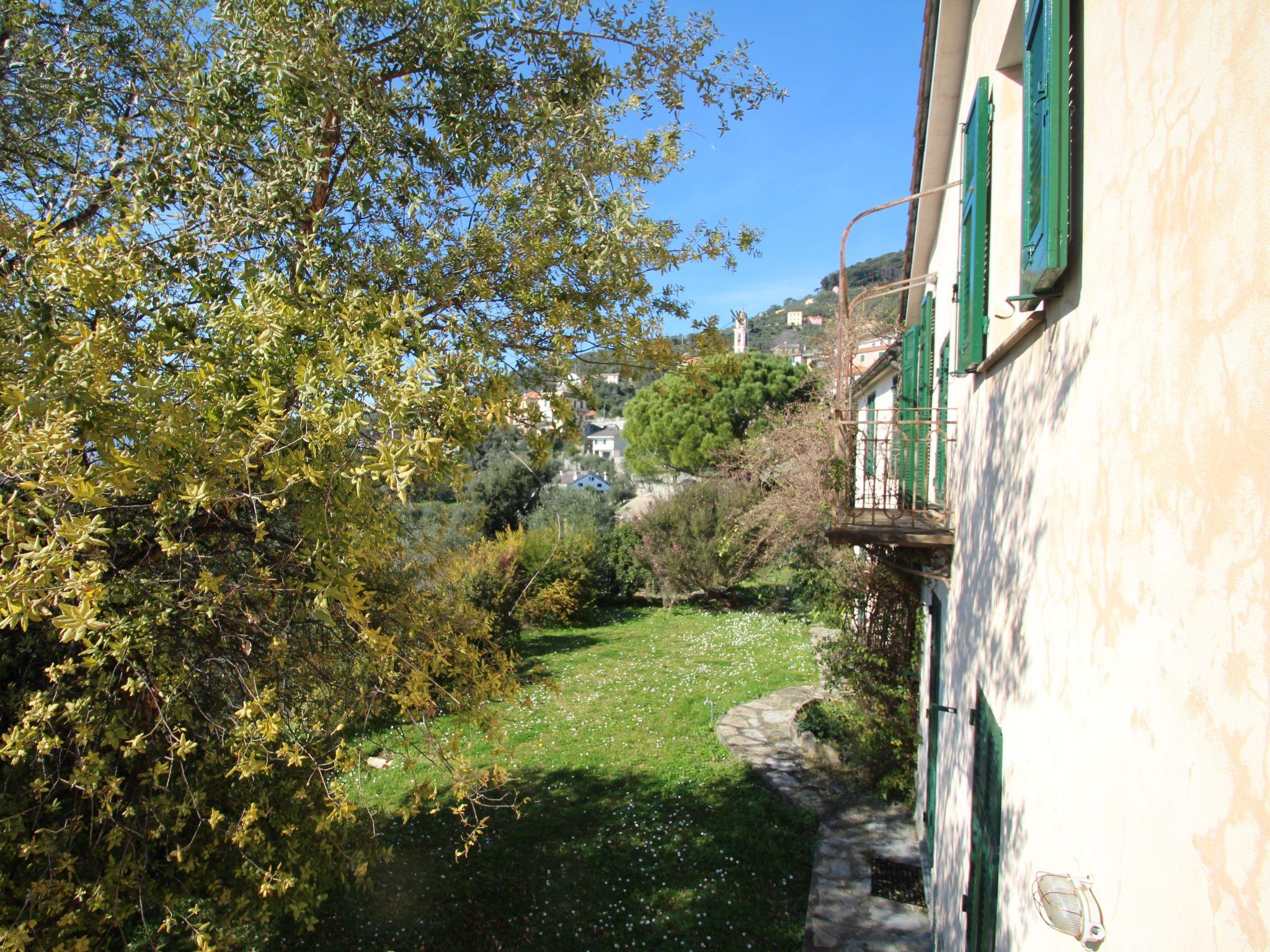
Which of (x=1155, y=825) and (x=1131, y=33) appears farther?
(x=1131, y=33)

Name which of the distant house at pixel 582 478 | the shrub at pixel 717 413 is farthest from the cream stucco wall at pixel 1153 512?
the distant house at pixel 582 478

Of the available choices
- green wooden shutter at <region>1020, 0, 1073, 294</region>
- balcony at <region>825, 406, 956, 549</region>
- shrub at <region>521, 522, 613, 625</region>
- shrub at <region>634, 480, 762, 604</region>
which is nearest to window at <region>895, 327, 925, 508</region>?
balcony at <region>825, 406, 956, 549</region>

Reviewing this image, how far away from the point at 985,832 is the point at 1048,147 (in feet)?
9.63

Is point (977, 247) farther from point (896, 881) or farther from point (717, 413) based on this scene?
point (717, 413)

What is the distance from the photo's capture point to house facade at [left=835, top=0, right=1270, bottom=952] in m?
1.24

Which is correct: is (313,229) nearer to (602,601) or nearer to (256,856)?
(256,856)

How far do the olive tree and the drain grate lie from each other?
4601 millimetres

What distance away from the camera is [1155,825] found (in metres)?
1.54

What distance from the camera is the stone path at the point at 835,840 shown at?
237 inches

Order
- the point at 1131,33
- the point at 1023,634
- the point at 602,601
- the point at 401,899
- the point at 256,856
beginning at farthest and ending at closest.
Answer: the point at 602,601, the point at 401,899, the point at 256,856, the point at 1023,634, the point at 1131,33

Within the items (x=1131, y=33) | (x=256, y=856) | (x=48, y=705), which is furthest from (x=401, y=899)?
(x=1131, y=33)

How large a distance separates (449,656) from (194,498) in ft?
6.25

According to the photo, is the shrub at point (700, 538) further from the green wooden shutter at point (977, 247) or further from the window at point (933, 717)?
the green wooden shutter at point (977, 247)

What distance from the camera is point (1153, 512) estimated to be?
5.33 feet
